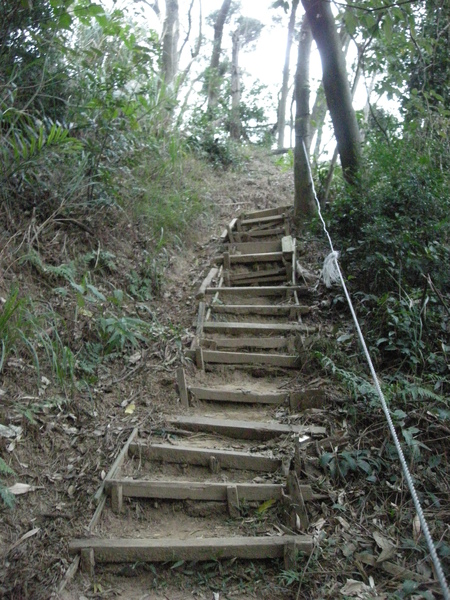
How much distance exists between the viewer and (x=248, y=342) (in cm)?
488

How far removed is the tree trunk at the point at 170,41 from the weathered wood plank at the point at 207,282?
5.01m

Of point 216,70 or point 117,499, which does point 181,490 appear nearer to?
point 117,499

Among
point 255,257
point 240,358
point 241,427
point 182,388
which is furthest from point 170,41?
point 241,427

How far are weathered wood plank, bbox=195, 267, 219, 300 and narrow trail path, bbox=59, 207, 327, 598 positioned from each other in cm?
52

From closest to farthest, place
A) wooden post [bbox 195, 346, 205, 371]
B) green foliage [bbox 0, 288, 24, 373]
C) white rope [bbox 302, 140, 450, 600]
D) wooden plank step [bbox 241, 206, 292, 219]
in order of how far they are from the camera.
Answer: white rope [bbox 302, 140, 450, 600]
green foliage [bbox 0, 288, 24, 373]
wooden post [bbox 195, 346, 205, 371]
wooden plank step [bbox 241, 206, 292, 219]

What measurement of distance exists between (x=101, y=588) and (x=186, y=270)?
440cm

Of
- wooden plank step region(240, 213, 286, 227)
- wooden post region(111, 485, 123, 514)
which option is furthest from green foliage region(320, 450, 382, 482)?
wooden plank step region(240, 213, 286, 227)

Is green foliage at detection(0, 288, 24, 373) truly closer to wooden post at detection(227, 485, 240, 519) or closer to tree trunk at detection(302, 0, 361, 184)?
wooden post at detection(227, 485, 240, 519)

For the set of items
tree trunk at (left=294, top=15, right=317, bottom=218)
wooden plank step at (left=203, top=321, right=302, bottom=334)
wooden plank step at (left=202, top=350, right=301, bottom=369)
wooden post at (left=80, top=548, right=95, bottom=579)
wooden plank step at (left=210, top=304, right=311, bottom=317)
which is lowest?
wooden post at (left=80, top=548, right=95, bottom=579)

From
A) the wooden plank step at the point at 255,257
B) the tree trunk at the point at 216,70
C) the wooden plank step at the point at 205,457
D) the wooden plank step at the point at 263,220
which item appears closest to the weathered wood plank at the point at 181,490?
the wooden plank step at the point at 205,457

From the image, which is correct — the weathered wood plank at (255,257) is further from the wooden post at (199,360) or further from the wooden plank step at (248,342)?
the wooden post at (199,360)

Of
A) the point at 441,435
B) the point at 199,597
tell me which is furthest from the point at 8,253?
the point at 441,435

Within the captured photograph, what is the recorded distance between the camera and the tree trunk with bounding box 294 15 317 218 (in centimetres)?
730

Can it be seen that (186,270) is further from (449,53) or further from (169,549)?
(449,53)
